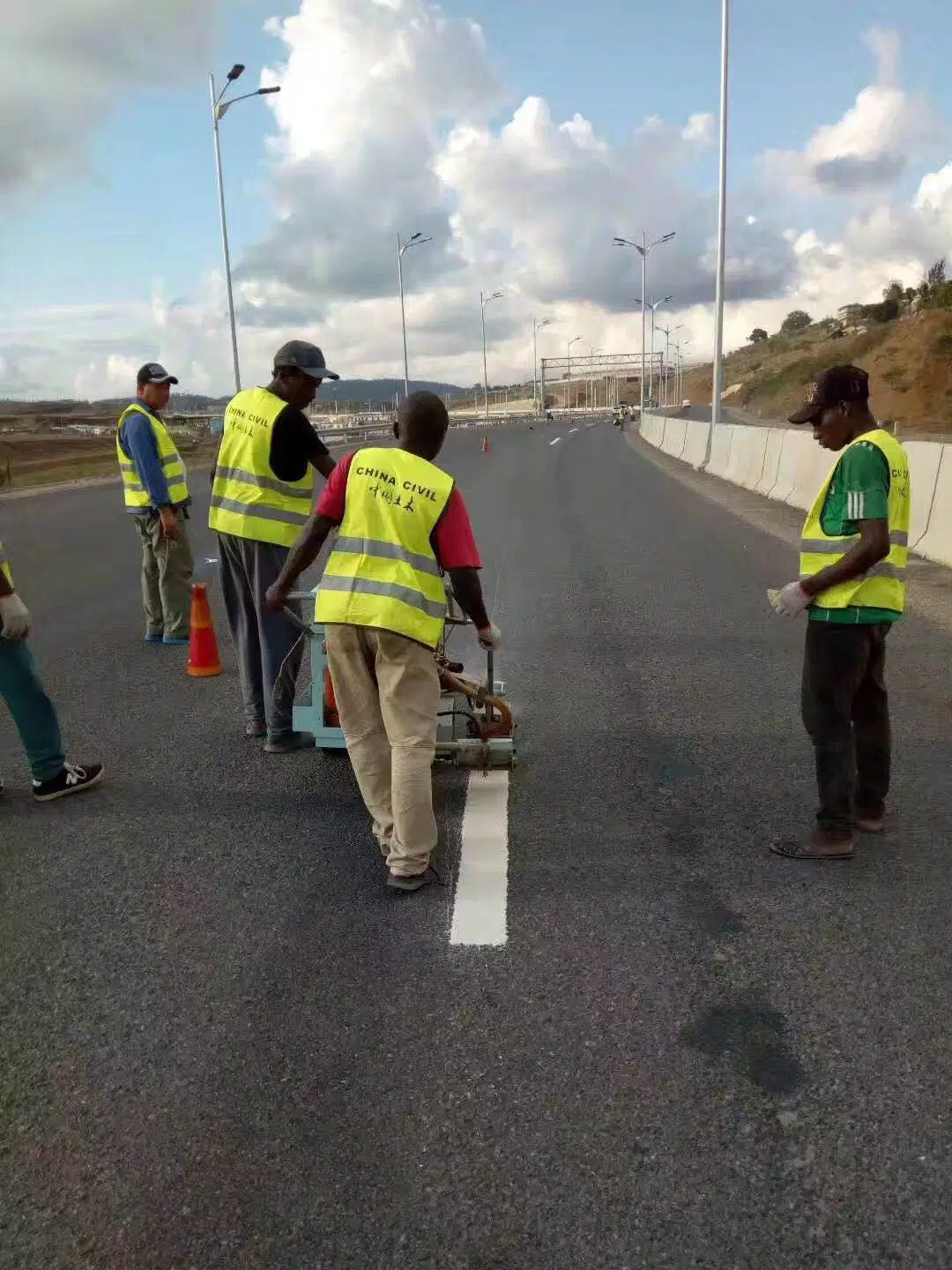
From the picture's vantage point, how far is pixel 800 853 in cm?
407

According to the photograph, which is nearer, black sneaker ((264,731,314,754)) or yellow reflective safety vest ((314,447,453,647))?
yellow reflective safety vest ((314,447,453,647))

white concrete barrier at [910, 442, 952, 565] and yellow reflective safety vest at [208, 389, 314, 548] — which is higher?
yellow reflective safety vest at [208, 389, 314, 548]

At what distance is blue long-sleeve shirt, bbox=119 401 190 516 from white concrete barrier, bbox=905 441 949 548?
24.4ft

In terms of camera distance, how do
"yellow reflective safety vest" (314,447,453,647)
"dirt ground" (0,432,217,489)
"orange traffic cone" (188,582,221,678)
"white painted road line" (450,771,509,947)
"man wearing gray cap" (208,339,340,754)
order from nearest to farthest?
1. "white painted road line" (450,771,509,947)
2. "yellow reflective safety vest" (314,447,453,647)
3. "man wearing gray cap" (208,339,340,754)
4. "orange traffic cone" (188,582,221,678)
5. "dirt ground" (0,432,217,489)

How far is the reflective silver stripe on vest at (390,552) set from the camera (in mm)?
3816

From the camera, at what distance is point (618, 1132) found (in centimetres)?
256

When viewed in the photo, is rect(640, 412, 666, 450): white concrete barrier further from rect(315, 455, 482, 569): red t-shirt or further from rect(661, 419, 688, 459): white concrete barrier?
rect(315, 455, 482, 569): red t-shirt

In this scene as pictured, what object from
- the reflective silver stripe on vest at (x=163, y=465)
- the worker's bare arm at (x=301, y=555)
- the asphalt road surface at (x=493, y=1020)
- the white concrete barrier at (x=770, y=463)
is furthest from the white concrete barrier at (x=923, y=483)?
the worker's bare arm at (x=301, y=555)

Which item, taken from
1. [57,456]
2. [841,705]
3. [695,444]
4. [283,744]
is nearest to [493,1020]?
[841,705]

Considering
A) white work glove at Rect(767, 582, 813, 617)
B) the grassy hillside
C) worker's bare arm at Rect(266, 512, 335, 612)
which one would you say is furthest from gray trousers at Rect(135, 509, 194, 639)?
the grassy hillside

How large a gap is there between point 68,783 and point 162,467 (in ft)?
11.5

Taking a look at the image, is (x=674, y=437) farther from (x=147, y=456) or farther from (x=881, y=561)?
(x=881, y=561)

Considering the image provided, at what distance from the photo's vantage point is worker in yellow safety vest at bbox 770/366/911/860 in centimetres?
381

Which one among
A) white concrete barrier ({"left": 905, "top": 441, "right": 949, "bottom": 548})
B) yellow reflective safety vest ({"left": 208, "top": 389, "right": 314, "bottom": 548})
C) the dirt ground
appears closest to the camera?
yellow reflective safety vest ({"left": 208, "top": 389, "right": 314, "bottom": 548})
